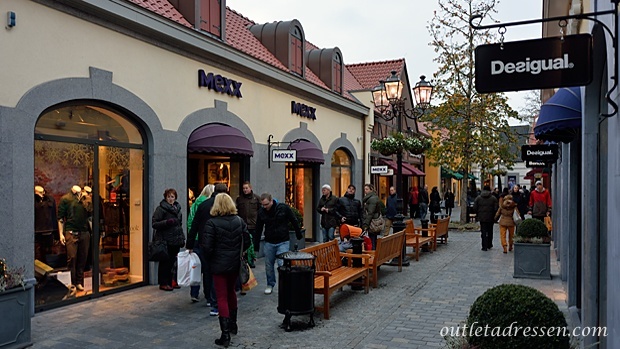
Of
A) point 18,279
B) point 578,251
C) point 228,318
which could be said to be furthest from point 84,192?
point 578,251

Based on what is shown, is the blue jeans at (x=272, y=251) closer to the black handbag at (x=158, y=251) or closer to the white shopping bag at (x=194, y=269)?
the white shopping bag at (x=194, y=269)

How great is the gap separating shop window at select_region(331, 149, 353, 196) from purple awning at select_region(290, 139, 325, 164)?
2.96m

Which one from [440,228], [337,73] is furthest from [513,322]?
[337,73]

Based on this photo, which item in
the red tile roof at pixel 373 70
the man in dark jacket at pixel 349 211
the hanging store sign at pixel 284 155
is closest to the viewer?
the man in dark jacket at pixel 349 211

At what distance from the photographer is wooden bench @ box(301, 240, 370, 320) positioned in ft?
24.0

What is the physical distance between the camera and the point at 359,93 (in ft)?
72.3

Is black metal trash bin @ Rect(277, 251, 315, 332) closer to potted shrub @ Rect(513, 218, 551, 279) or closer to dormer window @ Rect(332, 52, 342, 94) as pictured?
potted shrub @ Rect(513, 218, 551, 279)

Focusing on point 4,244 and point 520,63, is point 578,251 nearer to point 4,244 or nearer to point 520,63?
point 520,63

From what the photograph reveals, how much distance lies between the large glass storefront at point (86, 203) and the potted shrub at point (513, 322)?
248 inches

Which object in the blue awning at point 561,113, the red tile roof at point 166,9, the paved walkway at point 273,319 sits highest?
the red tile roof at point 166,9

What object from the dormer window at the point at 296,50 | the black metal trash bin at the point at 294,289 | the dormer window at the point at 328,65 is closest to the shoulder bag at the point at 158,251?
the black metal trash bin at the point at 294,289

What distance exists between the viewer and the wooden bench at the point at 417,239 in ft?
41.8

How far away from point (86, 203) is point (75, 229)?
17.8 inches

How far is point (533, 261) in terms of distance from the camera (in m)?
10.4
